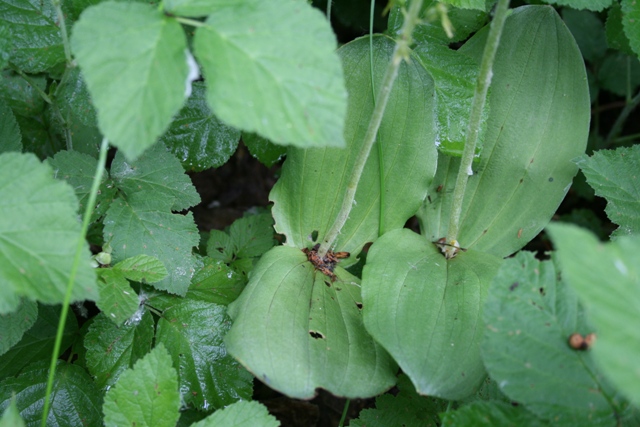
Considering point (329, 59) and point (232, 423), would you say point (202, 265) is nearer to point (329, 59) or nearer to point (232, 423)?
point (232, 423)

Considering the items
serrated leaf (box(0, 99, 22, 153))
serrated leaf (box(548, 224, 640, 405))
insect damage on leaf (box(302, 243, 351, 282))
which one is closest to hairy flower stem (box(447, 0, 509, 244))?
insect damage on leaf (box(302, 243, 351, 282))

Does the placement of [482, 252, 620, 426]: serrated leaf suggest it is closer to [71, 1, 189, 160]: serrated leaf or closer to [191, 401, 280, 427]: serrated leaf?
[191, 401, 280, 427]: serrated leaf

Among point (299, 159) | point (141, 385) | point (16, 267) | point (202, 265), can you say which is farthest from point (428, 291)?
point (16, 267)

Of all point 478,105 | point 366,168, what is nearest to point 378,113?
point 478,105

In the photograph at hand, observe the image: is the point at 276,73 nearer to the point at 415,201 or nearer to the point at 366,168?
the point at 366,168

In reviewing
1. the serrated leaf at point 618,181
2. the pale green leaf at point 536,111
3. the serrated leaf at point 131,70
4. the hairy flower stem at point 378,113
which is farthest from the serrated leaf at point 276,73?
the serrated leaf at point 618,181
